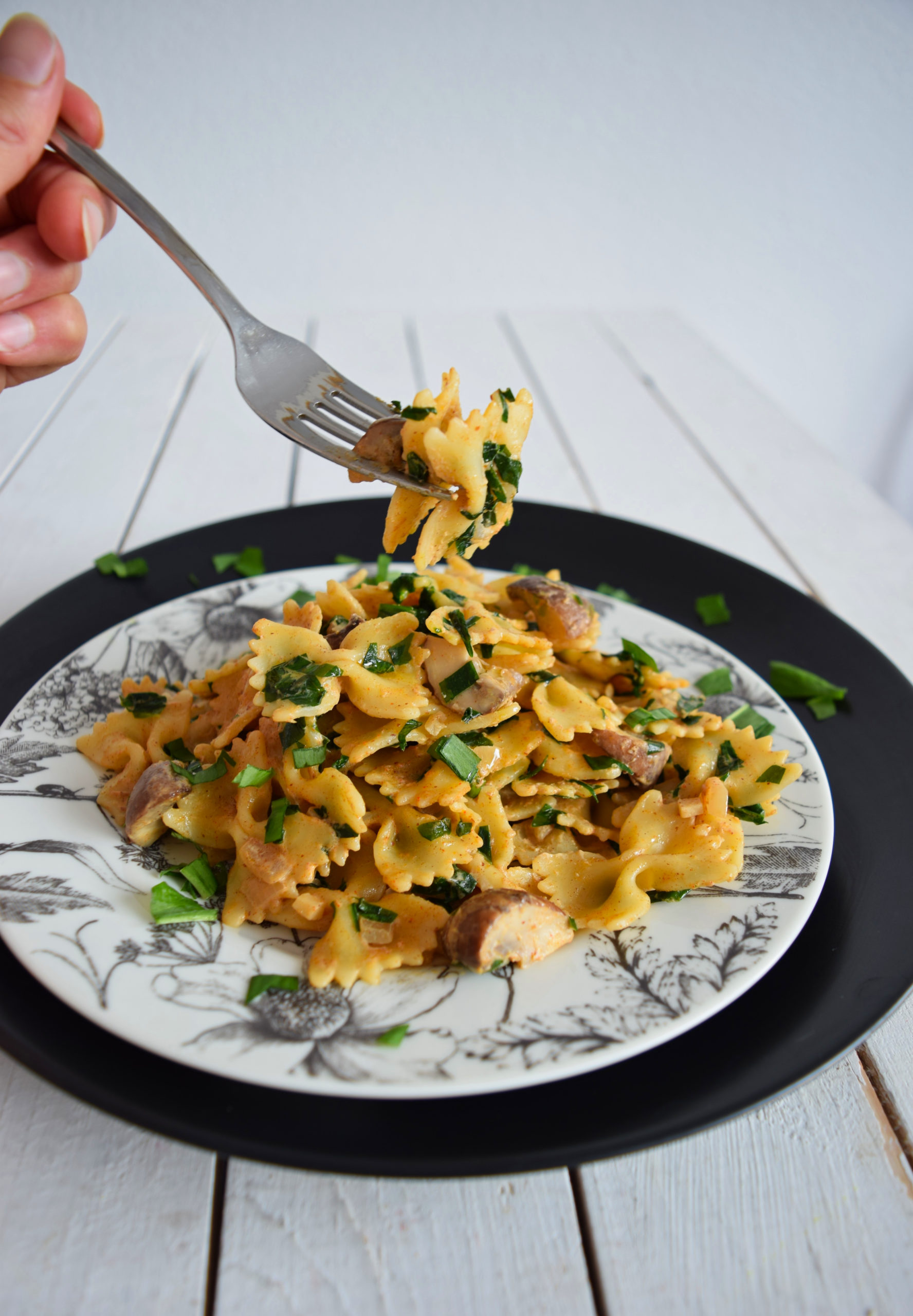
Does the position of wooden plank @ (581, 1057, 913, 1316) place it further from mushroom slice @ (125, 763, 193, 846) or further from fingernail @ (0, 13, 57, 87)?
fingernail @ (0, 13, 57, 87)

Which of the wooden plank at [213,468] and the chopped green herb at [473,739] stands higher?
the chopped green herb at [473,739]

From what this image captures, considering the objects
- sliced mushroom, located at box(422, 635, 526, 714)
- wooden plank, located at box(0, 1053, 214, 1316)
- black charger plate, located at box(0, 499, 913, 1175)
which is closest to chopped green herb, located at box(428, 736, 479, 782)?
sliced mushroom, located at box(422, 635, 526, 714)

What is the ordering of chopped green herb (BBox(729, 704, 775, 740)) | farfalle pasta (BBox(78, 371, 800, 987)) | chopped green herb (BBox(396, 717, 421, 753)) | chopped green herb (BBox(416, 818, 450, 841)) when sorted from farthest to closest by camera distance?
chopped green herb (BBox(729, 704, 775, 740)) → chopped green herb (BBox(396, 717, 421, 753)) → chopped green herb (BBox(416, 818, 450, 841)) → farfalle pasta (BBox(78, 371, 800, 987))

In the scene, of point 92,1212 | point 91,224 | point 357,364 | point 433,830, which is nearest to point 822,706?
point 433,830

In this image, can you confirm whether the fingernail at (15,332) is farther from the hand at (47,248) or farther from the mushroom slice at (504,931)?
the mushroom slice at (504,931)

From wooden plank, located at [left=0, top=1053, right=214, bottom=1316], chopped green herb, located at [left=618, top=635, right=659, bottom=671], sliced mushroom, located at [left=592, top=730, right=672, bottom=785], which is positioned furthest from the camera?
chopped green herb, located at [left=618, top=635, right=659, bottom=671]

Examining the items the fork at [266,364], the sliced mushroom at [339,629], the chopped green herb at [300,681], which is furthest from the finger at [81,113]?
the chopped green herb at [300,681]

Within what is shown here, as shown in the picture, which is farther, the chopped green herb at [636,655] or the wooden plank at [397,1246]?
the chopped green herb at [636,655]
